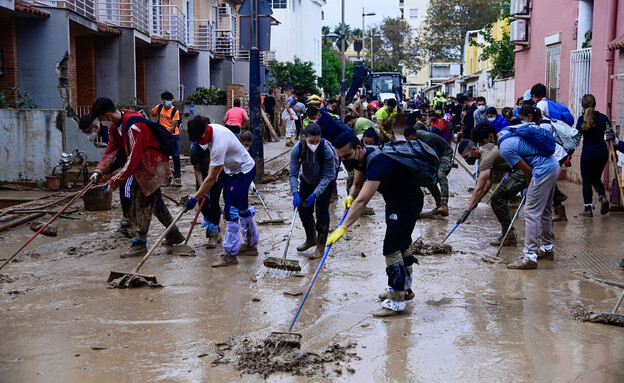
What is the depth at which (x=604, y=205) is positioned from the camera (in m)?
10.8

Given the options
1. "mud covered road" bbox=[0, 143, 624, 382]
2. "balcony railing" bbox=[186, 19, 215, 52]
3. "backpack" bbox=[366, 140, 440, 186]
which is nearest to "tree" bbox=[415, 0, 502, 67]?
"balcony railing" bbox=[186, 19, 215, 52]

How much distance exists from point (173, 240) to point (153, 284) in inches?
69.6

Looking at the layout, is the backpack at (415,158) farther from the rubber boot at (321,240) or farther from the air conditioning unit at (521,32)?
the air conditioning unit at (521,32)

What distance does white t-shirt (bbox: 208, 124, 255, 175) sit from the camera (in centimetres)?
736

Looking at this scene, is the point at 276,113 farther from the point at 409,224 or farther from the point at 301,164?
the point at 409,224

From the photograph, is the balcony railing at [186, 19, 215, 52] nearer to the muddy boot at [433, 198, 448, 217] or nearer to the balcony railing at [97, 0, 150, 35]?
the balcony railing at [97, 0, 150, 35]

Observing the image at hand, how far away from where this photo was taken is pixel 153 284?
22.7ft

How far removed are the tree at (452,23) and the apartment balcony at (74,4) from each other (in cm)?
3759

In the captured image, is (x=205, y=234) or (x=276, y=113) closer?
(x=205, y=234)

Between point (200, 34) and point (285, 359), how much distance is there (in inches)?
1171

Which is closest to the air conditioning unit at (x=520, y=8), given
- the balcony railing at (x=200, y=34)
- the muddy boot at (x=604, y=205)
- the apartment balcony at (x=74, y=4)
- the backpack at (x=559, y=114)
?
the backpack at (x=559, y=114)

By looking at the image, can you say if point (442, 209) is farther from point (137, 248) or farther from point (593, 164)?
point (137, 248)

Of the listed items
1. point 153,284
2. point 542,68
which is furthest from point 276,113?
point 153,284

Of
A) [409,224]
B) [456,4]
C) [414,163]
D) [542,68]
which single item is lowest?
[409,224]
